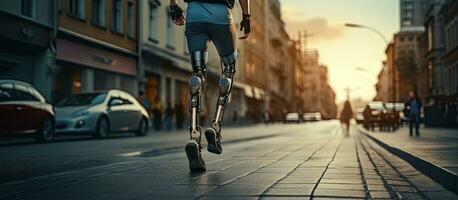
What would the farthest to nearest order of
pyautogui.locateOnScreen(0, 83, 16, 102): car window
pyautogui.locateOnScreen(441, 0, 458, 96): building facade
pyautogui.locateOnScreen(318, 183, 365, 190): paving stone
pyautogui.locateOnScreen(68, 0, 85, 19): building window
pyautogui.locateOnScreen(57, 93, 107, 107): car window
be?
pyautogui.locateOnScreen(441, 0, 458, 96): building facade → pyautogui.locateOnScreen(68, 0, 85, 19): building window → pyautogui.locateOnScreen(57, 93, 107, 107): car window → pyautogui.locateOnScreen(0, 83, 16, 102): car window → pyautogui.locateOnScreen(318, 183, 365, 190): paving stone

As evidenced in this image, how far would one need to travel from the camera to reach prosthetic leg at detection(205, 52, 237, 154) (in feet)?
21.6

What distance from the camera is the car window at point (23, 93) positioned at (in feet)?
51.8

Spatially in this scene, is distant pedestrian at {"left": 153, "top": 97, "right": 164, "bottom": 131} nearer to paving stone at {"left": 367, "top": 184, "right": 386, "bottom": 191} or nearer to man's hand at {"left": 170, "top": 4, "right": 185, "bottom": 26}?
man's hand at {"left": 170, "top": 4, "right": 185, "bottom": 26}

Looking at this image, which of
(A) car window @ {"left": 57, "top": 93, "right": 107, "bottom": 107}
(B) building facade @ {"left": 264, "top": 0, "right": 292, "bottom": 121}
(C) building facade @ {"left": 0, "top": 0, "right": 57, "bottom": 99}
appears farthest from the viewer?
(B) building facade @ {"left": 264, "top": 0, "right": 292, "bottom": 121}

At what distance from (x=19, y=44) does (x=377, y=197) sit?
63.8 ft

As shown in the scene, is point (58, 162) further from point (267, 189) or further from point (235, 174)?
point (267, 189)

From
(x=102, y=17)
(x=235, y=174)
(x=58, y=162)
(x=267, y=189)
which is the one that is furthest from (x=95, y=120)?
(x=267, y=189)

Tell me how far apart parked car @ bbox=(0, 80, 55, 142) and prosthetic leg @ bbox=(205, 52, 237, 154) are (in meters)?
9.48

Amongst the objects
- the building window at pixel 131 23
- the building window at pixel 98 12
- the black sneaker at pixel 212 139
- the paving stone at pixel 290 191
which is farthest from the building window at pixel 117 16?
the paving stone at pixel 290 191

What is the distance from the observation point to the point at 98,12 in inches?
820

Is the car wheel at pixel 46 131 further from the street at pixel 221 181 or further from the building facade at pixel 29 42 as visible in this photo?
the street at pixel 221 181

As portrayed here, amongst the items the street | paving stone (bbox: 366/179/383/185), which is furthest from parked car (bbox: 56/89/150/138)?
paving stone (bbox: 366/179/383/185)

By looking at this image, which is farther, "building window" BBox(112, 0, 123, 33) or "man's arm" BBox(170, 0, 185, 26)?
"building window" BBox(112, 0, 123, 33)

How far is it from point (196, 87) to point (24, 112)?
34.3 ft
